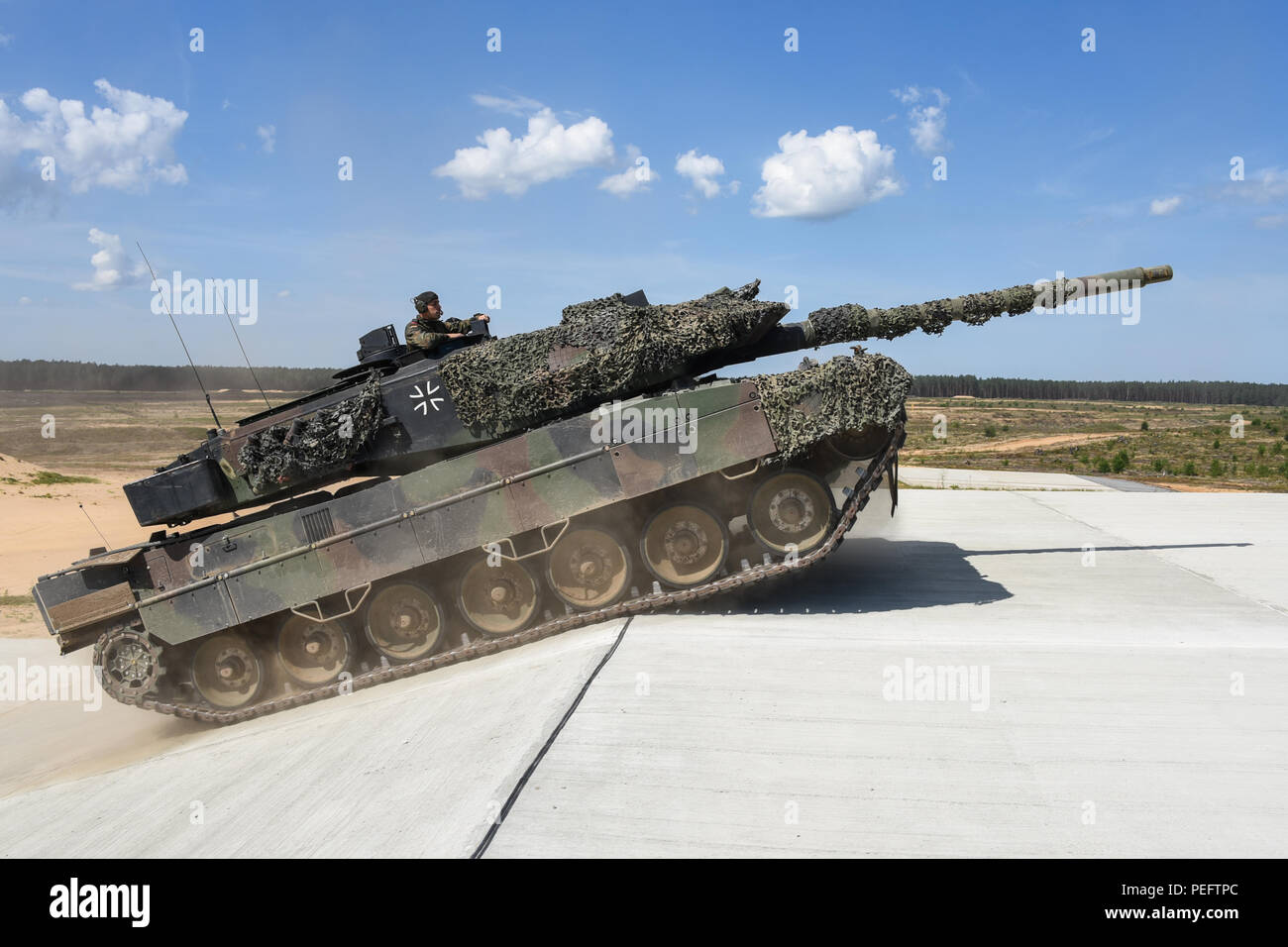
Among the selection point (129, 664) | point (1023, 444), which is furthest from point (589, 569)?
point (1023, 444)

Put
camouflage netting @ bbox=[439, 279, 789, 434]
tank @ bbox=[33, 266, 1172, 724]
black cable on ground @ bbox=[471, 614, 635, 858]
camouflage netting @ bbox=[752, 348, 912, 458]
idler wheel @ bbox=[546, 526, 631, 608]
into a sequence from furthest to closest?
1. idler wheel @ bbox=[546, 526, 631, 608]
2. camouflage netting @ bbox=[439, 279, 789, 434]
3. tank @ bbox=[33, 266, 1172, 724]
4. camouflage netting @ bbox=[752, 348, 912, 458]
5. black cable on ground @ bbox=[471, 614, 635, 858]

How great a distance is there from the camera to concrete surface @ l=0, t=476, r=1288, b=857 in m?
5.51

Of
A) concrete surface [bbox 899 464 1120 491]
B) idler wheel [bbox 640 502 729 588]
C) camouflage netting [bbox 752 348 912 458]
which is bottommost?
concrete surface [bbox 899 464 1120 491]

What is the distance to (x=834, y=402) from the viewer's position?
33.1 ft

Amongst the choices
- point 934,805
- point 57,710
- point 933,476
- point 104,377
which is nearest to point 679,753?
point 934,805

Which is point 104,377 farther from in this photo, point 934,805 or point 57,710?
point 934,805

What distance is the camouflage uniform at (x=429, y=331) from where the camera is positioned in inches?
439

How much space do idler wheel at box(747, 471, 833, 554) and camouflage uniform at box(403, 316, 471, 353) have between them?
4437mm

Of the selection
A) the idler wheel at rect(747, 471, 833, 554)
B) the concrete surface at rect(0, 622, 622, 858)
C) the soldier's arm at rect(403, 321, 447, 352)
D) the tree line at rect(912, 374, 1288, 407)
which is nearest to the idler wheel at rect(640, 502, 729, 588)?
the idler wheel at rect(747, 471, 833, 554)

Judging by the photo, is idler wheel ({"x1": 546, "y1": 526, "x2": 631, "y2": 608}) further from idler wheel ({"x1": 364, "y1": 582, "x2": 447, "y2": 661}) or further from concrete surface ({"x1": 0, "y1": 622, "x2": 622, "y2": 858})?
idler wheel ({"x1": 364, "y1": 582, "x2": 447, "y2": 661})

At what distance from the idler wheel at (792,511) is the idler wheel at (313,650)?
5.32 meters

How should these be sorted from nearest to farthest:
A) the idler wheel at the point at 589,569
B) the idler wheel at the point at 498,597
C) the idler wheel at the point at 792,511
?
1. the idler wheel at the point at 792,511
2. the idler wheel at the point at 589,569
3. the idler wheel at the point at 498,597

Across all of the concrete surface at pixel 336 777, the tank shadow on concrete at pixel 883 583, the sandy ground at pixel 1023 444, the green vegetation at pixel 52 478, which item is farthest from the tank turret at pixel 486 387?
the sandy ground at pixel 1023 444

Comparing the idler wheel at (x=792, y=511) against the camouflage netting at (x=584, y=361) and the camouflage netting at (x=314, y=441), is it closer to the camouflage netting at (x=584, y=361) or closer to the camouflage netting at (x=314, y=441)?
the camouflage netting at (x=584, y=361)
